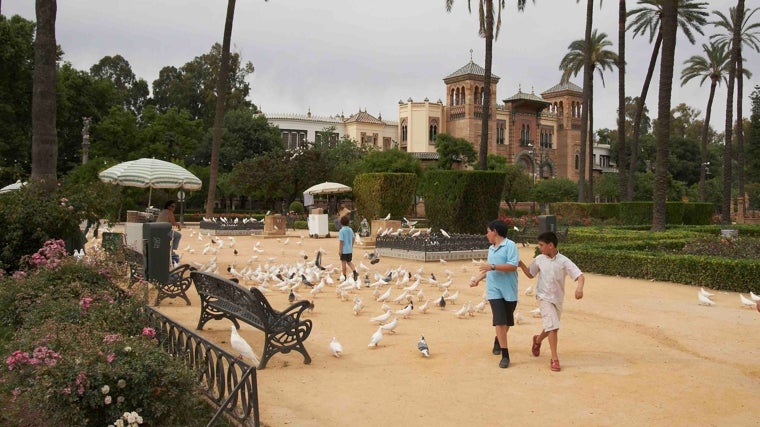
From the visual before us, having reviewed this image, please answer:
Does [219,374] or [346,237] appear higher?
[346,237]

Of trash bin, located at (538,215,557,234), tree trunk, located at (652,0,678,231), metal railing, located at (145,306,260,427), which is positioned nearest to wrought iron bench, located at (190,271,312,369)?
metal railing, located at (145,306,260,427)

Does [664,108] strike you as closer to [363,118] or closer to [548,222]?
[548,222]

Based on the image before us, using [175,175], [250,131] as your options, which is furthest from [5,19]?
[175,175]

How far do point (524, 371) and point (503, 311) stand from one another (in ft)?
1.95

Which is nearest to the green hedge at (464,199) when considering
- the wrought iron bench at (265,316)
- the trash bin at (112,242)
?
the trash bin at (112,242)

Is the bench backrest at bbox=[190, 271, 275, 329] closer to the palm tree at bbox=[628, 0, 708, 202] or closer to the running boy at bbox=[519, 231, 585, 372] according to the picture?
the running boy at bbox=[519, 231, 585, 372]

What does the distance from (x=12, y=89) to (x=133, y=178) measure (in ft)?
84.2

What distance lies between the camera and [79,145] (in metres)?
45.3

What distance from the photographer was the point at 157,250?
854cm

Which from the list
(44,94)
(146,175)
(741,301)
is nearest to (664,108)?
(741,301)

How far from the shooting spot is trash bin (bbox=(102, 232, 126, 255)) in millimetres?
10153

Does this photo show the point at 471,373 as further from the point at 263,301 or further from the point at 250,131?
the point at 250,131

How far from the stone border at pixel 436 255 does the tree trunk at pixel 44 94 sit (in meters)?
8.95

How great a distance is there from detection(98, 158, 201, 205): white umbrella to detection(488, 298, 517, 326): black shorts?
9785 millimetres
